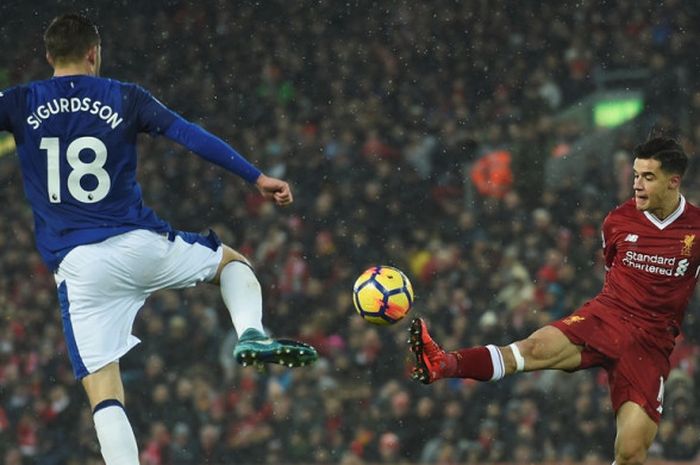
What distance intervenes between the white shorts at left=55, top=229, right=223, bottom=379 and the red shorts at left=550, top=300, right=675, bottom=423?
2601 millimetres

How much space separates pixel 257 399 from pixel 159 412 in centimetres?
95

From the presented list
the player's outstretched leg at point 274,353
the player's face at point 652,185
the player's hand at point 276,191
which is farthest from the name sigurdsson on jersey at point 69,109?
Result: the player's face at point 652,185

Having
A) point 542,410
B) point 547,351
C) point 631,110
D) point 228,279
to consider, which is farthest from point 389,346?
point 228,279

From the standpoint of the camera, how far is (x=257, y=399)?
12.9m

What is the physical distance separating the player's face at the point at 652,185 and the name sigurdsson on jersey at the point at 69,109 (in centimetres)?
299

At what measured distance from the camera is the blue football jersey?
576cm

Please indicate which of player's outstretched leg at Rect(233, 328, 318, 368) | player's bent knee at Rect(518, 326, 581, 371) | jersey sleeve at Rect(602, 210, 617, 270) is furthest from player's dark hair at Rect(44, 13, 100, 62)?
jersey sleeve at Rect(602, 210, 617, 270)

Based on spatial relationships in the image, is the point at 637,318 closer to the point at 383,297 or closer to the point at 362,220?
the point at 383,297

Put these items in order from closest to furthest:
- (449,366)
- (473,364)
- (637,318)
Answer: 1. (449,366)
2. (473,364)
3. (637,318)

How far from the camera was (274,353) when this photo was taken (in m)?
5.78

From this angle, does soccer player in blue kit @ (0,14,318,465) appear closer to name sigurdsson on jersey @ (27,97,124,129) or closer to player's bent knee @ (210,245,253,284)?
name sigurdsson on jersey @ (27,97,124,129)

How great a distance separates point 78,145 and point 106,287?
614 mm

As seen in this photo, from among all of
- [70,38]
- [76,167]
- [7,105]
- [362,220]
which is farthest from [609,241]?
[362,220]

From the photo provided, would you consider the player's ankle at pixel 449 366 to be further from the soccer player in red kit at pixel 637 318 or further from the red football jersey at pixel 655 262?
the red football jersey at pixel 655 262
